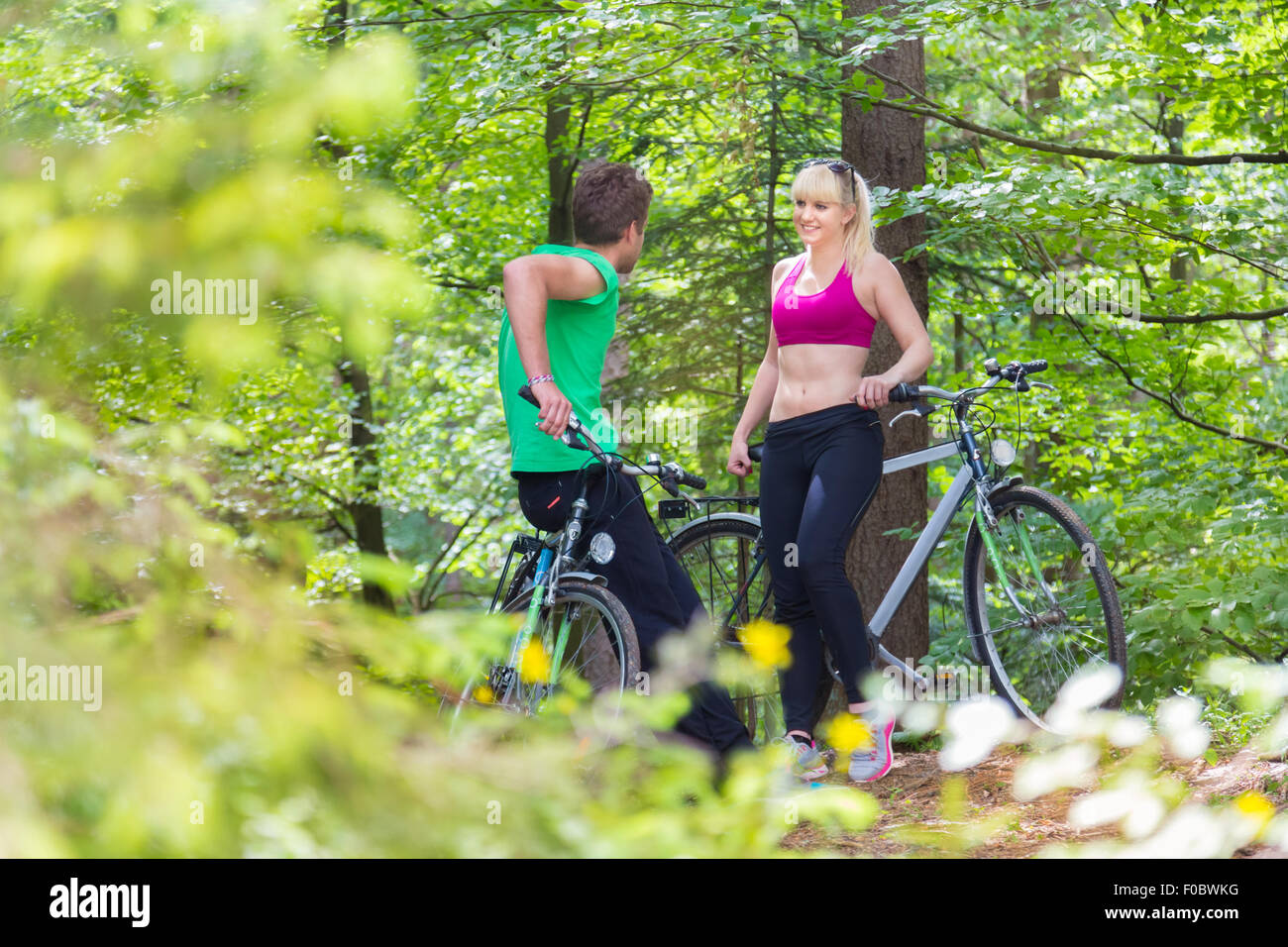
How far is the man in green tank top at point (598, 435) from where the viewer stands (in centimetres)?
373

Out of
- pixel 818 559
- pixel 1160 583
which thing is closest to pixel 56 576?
pixel 818 559

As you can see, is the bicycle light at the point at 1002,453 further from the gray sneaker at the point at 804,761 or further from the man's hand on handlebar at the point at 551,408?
the man's hand on handlebar at the point at 551,408

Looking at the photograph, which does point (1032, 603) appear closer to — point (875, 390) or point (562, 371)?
point (875, 390)

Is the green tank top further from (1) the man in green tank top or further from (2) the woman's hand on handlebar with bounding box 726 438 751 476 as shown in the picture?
(2) the woman's hand on handlebar with bounding box 726 438 751 476

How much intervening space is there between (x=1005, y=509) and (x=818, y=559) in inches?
29.6

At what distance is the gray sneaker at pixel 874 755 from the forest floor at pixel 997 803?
0.43ft

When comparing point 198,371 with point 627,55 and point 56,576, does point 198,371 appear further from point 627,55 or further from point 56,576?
point 627,55

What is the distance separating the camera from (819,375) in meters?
3.93

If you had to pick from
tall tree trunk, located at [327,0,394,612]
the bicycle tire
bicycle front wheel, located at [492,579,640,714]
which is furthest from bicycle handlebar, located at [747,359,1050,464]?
tall tree trunk, located at [327,0,394,612]

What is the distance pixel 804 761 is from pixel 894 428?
8.51 ft

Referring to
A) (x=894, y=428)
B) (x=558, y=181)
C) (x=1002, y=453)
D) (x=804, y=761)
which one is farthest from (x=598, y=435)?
(x=558, y=181)

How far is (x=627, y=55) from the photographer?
5578mm

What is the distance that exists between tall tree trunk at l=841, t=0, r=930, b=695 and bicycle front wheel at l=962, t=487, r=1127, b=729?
175 centimetres

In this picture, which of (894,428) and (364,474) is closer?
(894,428)
